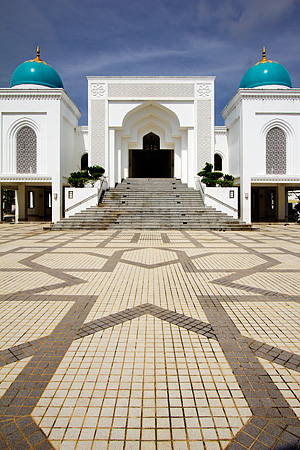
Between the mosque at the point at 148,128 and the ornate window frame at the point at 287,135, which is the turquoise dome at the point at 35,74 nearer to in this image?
the mosque at the point at 148,128

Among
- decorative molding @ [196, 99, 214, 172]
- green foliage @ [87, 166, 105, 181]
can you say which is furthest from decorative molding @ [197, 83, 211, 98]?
green foliage @ [87, 166, 105, 181]

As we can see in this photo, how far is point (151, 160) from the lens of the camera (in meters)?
31.7

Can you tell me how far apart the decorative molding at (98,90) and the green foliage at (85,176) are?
519 centimetres

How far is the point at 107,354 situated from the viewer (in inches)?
108

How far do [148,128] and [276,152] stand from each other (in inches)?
361

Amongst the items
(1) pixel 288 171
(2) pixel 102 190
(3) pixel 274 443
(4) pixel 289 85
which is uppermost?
(4) pixel 289 85

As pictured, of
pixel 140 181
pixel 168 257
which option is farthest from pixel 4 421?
pixel 140 181

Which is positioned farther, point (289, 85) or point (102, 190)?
point (289, 85)

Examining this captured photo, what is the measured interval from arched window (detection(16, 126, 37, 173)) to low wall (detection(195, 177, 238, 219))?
35.6 ft

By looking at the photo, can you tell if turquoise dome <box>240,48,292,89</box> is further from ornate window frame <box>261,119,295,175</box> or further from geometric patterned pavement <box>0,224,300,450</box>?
geometric patterned pavement <box>0,224,300,450</box>

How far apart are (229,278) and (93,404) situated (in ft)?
12.0

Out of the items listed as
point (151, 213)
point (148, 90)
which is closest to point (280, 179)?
point (151, 213)

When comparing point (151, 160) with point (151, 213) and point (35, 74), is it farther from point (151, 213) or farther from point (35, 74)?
→ point (151, 213)

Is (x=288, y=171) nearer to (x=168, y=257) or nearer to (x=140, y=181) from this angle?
(x=140, y=181)
